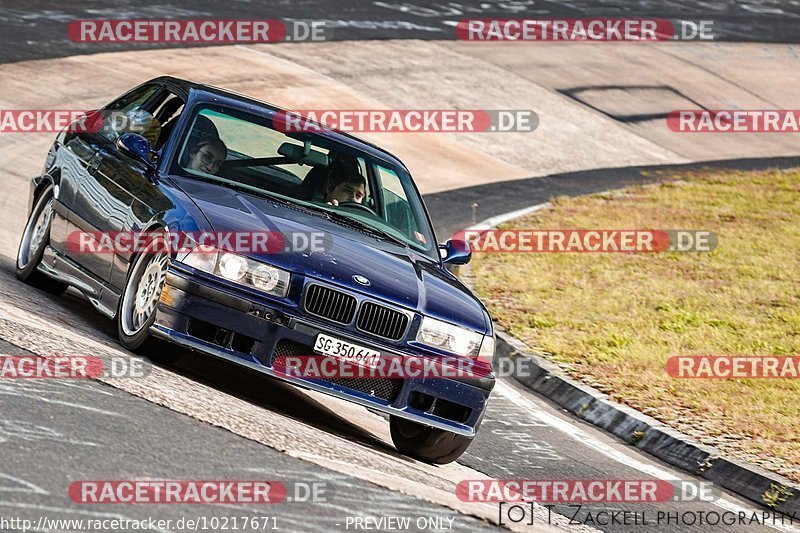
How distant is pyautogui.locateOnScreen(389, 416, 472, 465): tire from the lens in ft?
25.3

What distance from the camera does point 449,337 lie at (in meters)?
7.51

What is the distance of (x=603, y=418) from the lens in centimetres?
1009

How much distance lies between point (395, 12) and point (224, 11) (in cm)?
520

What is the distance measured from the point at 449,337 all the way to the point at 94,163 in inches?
111

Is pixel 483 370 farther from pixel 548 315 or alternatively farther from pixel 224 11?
pixel 224 11

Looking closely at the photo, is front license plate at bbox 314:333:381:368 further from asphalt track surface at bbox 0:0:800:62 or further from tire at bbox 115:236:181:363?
asphalt track surface at bbox 0:0:800:62

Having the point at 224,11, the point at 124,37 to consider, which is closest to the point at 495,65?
the point at 224,11

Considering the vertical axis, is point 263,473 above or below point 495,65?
above
